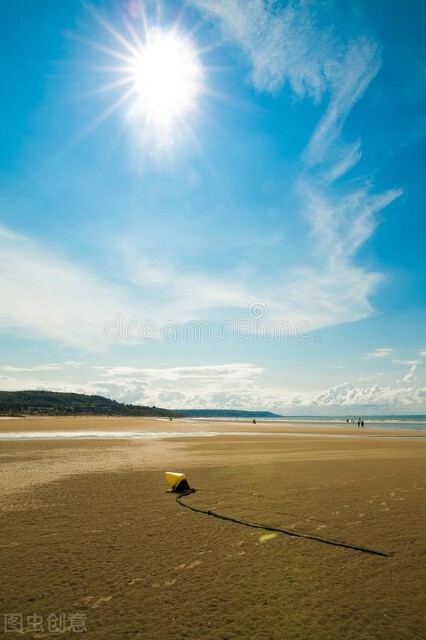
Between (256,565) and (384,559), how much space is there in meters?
3.23

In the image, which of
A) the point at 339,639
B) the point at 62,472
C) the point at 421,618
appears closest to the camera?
the point at 339,639

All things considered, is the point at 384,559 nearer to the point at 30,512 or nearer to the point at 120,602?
the point at 120,602

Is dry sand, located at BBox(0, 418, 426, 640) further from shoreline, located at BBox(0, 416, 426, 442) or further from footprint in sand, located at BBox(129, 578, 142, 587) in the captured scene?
shoreline, located at BBox(0, 416, 426, 442)

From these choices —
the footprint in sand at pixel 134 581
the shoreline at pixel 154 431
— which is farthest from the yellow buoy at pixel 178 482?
the shoreline at pixel 154 431

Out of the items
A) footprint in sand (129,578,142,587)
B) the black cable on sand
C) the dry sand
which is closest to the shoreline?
the dry sand

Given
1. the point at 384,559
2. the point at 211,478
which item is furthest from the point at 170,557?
the point at 211,478

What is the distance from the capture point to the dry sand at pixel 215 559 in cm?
692

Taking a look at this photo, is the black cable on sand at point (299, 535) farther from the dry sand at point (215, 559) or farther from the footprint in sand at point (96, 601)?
the footprint in sand at point (96, 601)

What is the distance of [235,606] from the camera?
7.39 meters

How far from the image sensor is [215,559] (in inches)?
376

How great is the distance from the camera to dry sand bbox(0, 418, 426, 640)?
6918mm

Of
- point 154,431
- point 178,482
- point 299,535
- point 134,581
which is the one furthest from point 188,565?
point 154,431

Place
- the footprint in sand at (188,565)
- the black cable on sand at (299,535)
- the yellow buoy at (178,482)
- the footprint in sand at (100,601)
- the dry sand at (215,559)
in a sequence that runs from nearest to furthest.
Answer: the dry sand at (215,559)
the footprint in sand at (100,601)
the footprint in sand at (188,565)
the black cable on sand at (299,535)
the yellow buoy at (178,482)

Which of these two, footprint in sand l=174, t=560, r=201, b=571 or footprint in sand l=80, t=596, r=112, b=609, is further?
footprint in sand l=174, t=560, r=201, b=571
